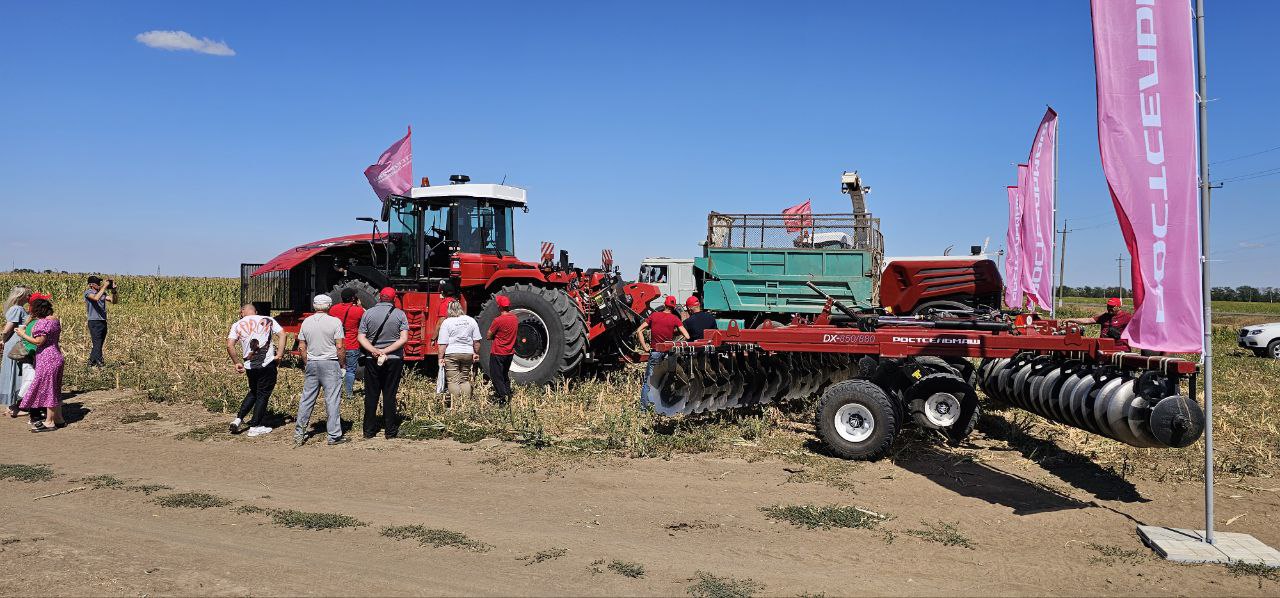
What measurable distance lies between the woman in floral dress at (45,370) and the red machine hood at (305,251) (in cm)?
338

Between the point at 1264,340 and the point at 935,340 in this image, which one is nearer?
the point at 935,340

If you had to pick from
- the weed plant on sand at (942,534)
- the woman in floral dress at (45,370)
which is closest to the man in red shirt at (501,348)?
the woman in floral dress at (45,370)

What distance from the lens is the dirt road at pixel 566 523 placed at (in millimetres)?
4254

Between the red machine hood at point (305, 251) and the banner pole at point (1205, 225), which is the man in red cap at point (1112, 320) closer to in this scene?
the banner pole at point (1205, 225)

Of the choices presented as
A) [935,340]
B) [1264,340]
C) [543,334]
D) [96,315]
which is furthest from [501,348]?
[1264,340]

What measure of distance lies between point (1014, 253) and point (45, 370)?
15021mm

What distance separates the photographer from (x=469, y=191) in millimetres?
11078

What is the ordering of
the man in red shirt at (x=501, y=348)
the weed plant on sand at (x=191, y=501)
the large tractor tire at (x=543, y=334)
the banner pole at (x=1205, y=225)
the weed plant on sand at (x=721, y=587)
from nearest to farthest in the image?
the weed plant on sand at (x=721, y=587) → the banner pole at (x=1205, y=225) → the weed plant on sand at (x=191, y=501) → the man in red shirt at (x=501, y=348) → the large tractor tire at (x=543, y=334)

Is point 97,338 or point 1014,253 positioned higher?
point 1014,253

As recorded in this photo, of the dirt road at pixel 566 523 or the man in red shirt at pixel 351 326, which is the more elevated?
the man in red shirt at pixel 351 326

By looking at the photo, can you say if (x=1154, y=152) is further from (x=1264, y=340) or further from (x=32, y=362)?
(x=1264, y=340)

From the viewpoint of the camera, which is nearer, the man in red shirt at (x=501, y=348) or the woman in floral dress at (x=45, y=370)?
the woman in floral dress at (x=45, y=370)

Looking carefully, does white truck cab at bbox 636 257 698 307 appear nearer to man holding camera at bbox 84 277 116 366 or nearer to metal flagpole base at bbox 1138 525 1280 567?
man holding camera at bbox 84 277 116 366

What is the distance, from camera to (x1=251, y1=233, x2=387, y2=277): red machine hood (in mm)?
11844
